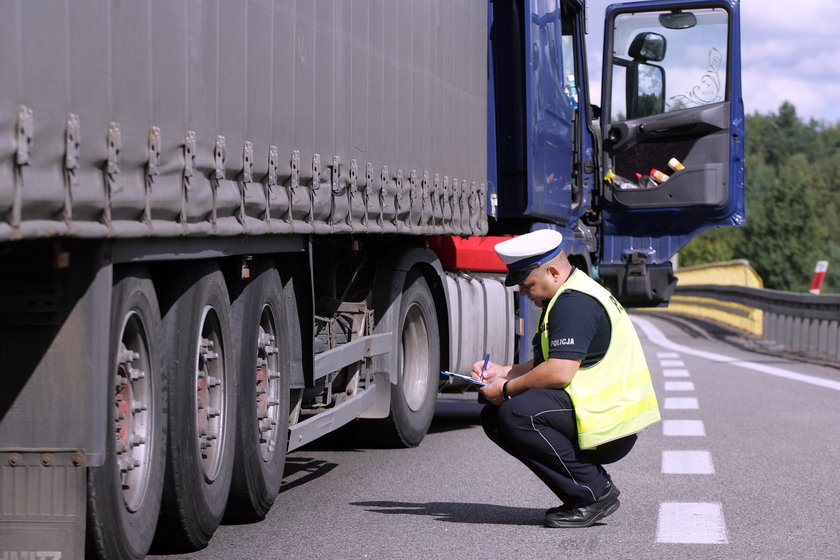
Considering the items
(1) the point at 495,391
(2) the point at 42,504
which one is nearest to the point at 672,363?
(1) the point at 495,391

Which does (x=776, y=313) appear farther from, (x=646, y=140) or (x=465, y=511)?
(x=465, y=511)

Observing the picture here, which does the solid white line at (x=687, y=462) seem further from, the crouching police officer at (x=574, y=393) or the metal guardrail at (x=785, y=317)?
the metal guardrail at (x=785, y=317)

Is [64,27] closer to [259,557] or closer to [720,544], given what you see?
[259,557]

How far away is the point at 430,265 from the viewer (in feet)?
36.9

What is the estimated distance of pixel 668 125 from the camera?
1494 centimetres

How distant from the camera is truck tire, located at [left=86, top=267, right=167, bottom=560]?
5.41m

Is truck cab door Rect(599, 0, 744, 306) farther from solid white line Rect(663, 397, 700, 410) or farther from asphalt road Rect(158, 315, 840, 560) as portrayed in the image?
asphalt road Rect(158, 315, 840, 560)

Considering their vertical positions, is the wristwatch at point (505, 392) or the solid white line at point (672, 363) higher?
the wristwatch at point (505, 392)

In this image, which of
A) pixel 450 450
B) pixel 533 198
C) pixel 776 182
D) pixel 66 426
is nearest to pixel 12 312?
pixel 66 426

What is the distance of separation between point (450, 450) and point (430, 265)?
1335 millimetres

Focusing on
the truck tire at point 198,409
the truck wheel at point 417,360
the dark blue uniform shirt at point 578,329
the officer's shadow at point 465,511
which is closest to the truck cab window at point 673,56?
the truck wheel at point 417,360

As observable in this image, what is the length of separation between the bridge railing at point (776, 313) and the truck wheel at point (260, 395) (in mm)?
14774

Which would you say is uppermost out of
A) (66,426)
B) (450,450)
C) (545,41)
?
(545,41)

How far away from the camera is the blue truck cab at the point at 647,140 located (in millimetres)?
14133
